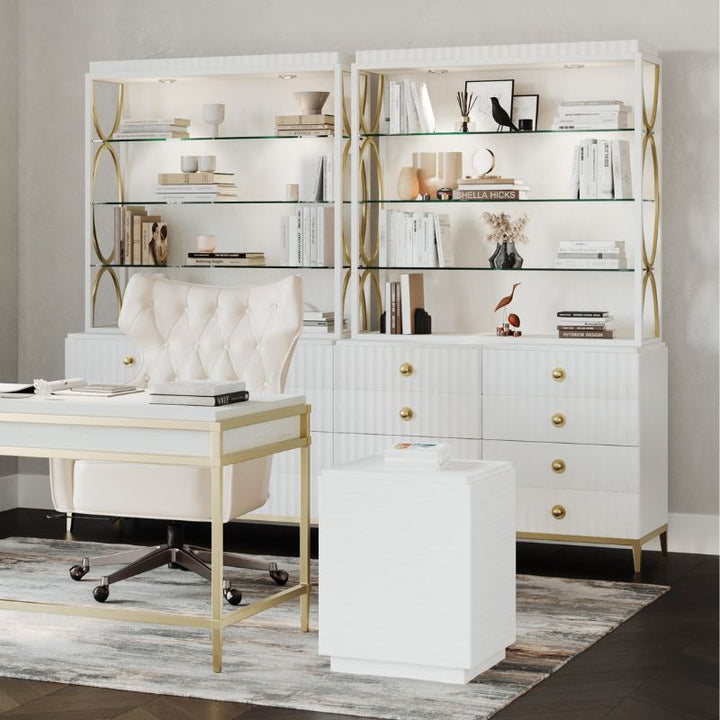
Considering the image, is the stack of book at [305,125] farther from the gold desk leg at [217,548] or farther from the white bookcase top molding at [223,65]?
the gold desk leg at [217,548]

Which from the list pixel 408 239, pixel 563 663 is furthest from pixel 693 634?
pixel 408 239

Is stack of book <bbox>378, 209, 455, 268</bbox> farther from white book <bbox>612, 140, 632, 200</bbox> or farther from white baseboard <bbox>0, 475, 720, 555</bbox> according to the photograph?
white baseboard <bbox>0, 475, 720, 555</bbox>

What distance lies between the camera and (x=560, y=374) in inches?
214

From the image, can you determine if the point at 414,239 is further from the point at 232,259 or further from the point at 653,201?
the point at 653,201

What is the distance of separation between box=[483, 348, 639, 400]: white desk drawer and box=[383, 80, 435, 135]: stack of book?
3.45 ft

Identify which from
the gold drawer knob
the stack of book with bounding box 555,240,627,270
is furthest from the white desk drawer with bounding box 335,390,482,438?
the stack of book with bounding box 555,240,627,270

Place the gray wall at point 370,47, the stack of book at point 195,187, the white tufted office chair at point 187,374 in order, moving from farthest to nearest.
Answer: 1. the stack of book at point 195,187
2. the gray wall at point 370,47
3. the white tufted office chair at point 187,374

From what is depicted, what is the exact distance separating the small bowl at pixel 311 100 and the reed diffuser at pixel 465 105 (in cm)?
61

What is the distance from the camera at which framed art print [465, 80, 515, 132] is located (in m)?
5.81

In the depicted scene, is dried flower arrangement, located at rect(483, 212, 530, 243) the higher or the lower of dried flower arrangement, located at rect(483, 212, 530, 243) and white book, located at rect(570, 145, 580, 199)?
the lower

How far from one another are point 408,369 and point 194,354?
0.97 m

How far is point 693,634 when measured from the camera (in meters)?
4.45

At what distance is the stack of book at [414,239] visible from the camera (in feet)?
19.3

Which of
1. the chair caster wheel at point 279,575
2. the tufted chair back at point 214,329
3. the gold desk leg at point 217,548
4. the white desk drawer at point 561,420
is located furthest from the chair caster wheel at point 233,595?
the white desk drawer at point 561,420
